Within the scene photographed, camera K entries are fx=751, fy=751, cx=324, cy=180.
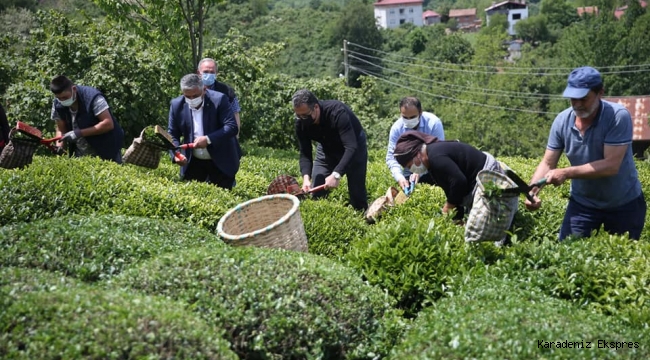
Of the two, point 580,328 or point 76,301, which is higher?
point 76,301

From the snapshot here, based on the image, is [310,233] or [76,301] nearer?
[76,301]

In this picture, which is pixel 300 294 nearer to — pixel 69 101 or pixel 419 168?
pixel 419 168

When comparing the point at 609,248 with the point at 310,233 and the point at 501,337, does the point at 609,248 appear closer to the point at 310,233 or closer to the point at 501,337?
the point at 501,337

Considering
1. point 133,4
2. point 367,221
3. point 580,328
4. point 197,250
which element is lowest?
point 367,221

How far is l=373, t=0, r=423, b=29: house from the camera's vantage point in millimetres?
127000

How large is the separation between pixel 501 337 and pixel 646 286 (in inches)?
51.7

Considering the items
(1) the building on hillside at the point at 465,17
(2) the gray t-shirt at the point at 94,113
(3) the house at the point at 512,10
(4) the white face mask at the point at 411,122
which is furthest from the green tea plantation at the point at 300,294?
(1) the building on hillside at the point at 465,17

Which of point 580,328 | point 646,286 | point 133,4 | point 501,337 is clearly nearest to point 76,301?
point 501,337

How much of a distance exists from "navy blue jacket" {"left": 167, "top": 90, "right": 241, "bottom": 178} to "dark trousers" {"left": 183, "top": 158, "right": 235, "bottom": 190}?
0.12m

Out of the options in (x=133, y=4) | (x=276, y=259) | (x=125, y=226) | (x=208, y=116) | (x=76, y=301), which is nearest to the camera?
(x=76, y=301)

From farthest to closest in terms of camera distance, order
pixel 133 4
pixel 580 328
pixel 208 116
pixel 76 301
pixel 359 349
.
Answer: pixel 133 4, pixel 208 116, pixel 359 349, pixel 580 328, pixel 76 301

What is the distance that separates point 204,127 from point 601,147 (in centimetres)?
395

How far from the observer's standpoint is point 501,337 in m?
3.94

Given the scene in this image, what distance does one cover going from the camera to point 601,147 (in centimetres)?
532
